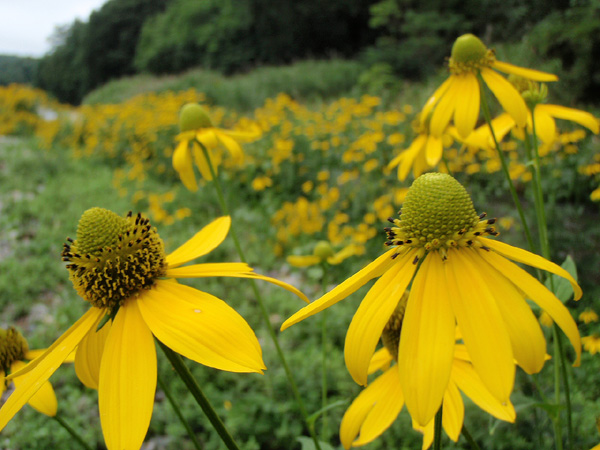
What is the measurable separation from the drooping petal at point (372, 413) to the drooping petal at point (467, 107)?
23.4 inches

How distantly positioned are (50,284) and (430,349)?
3.45 metres

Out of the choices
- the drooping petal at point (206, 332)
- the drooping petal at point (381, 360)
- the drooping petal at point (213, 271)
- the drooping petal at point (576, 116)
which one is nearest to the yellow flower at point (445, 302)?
the drooping petal at point (206, 332)

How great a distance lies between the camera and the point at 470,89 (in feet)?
3.81

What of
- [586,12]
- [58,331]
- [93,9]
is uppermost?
[93,9]

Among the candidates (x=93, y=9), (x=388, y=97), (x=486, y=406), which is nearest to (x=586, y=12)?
(x=388, y=97)

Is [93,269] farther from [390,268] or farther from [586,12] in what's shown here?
[586,12]

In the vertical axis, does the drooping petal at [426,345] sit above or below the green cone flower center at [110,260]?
below

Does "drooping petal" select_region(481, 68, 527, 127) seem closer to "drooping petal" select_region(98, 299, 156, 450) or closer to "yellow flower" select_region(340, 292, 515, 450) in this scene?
"yellow flower" select_region(340, 292, 515, 450)

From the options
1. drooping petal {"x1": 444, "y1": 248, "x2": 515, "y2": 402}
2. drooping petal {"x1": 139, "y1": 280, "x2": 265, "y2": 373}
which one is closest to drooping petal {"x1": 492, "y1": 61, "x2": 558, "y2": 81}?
drooping petal {"x1": 444, "y1": 248, "x2": 515, "y2": 402}

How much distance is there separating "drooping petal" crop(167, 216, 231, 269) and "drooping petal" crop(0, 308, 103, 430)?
0.18 metres

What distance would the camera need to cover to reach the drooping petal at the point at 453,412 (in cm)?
80

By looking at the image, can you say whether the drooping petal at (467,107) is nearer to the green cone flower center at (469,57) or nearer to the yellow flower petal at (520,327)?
the green cone flower center at (469,57)

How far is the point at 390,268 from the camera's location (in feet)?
2.22

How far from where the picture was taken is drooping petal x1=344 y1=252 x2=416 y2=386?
0.57 metres
